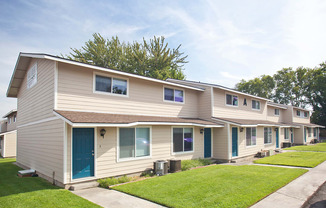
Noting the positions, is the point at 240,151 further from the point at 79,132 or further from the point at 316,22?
the point at 79,132

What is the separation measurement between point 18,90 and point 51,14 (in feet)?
21.5

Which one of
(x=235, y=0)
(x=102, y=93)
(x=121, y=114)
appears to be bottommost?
(x=121, y=114)

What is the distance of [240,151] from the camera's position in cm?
1634

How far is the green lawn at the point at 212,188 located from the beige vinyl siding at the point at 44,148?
277 centimetres

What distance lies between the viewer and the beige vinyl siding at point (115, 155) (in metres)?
9.48

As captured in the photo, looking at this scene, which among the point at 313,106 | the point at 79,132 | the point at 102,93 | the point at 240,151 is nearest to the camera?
the point at 79,132

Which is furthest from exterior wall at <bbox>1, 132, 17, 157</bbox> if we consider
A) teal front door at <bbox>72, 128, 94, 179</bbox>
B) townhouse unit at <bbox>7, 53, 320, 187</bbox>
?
teal front door at <bbox>72, 128, 94, 179</bbox>

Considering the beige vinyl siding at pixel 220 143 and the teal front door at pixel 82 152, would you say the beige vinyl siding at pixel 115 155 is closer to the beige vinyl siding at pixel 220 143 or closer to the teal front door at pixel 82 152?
the teal front door at pixel 82 152

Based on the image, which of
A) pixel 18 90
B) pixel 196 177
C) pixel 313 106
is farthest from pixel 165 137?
pixel 313 106

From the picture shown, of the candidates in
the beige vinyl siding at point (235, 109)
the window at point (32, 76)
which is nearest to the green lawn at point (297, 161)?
the beige vinyl siding at point (235, 109)

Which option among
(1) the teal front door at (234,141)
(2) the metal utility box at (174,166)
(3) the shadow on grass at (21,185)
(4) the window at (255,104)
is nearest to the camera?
(3) the shadow on grass at (21,185)

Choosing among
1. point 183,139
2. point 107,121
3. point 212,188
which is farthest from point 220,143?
point 107,121

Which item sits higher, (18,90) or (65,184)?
(18,90)

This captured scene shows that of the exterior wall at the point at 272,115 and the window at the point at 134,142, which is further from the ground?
the exterior wall at the point at 272,115
